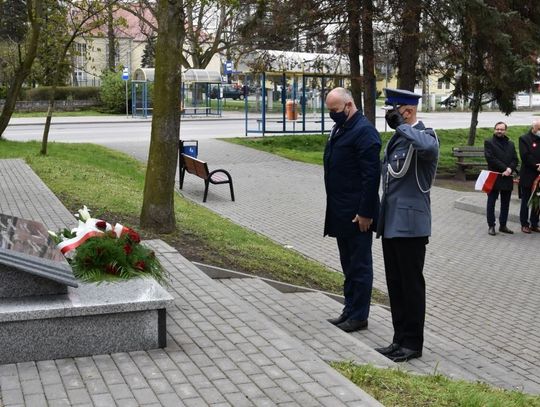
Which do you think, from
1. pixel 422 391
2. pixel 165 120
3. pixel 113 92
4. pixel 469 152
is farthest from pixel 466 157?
pixel 113 92

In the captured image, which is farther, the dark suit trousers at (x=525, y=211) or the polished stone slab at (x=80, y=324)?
the dark suit trousers at (x=525, y=211)

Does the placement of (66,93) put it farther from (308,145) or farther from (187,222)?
(187,222)

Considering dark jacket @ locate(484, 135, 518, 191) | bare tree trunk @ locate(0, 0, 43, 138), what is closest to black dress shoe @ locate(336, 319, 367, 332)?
dark jacket @ locate(484, 135, 518, 191)

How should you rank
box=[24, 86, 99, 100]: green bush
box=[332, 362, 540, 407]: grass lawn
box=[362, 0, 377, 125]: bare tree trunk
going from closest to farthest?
box=[332, 362, 540, 407]: grass lawn
box=[362, 0, 377, 125]: bare tree trunk
box=[24, 86, 99, 100]: green bush

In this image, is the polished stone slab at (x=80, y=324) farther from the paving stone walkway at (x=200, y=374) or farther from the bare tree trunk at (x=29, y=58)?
the bare tree trunk at (x=29, y=58)

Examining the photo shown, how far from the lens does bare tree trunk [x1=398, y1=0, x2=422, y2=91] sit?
2008cm

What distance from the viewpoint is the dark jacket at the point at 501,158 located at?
13.2 metres

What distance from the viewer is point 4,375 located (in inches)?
188

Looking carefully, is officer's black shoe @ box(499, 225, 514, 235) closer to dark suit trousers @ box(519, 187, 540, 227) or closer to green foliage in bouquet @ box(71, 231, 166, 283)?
dark suit trousers @ box(519, 187, 540, 227)

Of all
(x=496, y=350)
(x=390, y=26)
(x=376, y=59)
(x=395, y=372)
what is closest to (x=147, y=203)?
(x=496, y=350)

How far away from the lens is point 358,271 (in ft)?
22.1

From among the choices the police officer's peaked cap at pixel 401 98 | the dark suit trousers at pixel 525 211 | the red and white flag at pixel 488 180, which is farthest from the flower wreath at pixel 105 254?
the dark suit trousers at pixel 525 211

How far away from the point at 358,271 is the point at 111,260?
198 centimetres

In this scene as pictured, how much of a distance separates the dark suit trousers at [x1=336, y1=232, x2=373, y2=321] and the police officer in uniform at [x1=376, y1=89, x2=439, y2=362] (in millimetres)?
542
